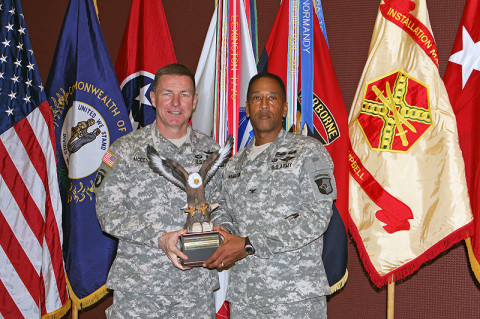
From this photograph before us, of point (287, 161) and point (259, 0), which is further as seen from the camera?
point (259, 0)

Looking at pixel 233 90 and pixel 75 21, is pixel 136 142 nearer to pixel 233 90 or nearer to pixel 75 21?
pixel 233 90

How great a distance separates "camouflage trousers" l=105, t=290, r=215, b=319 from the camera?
191 cm

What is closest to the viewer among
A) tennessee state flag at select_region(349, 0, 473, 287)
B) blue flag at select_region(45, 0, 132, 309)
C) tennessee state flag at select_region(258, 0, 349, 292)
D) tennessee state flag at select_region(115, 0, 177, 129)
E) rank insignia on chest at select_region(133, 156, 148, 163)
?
rank insignia on chest at select_region(133, 156, 148, 163)

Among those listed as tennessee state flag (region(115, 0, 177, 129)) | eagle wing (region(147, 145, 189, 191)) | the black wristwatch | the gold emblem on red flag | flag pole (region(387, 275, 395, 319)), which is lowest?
flag pole (region(387, 275, 395, 319))

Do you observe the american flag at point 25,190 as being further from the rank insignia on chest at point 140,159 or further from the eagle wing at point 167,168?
the eagle wing at point 167,168

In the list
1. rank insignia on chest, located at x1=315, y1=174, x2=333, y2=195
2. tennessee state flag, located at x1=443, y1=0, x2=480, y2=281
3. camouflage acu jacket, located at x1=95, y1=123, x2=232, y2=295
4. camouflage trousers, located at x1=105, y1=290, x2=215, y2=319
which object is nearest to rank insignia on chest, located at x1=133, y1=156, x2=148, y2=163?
camouflage acu jacket, located at x1=95, y1=123, x2=232, y2=295

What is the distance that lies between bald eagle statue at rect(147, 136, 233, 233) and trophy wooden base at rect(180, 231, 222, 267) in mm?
31

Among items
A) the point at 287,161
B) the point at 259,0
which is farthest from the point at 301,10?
the point at 287,161

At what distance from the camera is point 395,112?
2504 mm

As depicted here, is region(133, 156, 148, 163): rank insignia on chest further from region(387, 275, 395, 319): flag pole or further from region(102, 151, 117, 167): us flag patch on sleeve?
region(387, 275, 395, 319): flag pole

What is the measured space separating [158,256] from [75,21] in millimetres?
1697

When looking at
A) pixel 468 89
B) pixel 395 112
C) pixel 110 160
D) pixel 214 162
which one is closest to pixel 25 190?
pixel 110 160

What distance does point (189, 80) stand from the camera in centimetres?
206

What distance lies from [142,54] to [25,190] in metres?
1.07
